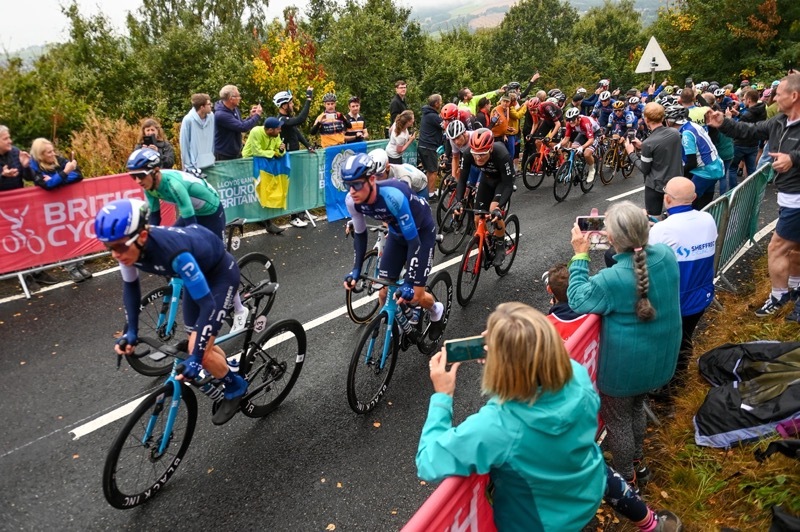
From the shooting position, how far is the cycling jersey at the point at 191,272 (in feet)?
12.2

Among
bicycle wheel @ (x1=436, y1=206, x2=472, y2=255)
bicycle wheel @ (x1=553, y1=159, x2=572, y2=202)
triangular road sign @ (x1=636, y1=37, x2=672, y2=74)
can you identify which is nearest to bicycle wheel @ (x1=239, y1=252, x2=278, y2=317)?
bicycle wheel @ (x1=436, y1=206, x2=472, y2=255)

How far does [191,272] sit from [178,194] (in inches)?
72.4

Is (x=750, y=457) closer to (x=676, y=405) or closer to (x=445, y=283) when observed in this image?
(x=676, y=405)

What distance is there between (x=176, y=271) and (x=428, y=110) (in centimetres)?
886

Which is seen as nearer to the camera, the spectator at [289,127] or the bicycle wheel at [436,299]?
the bicycle wheel at [436,299]

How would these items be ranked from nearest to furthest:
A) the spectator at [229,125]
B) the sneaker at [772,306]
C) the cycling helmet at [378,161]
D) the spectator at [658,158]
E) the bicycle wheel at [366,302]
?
the cycling helmet at [378,161] → the sneaker at [772,306] → the bicycle wheel at [366,302] → the spectator at [658,158] → the spectator at [229,125]

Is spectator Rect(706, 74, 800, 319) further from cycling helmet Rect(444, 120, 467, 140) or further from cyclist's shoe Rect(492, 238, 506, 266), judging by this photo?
cycling helmet Rect(444, 120, 467, 140)

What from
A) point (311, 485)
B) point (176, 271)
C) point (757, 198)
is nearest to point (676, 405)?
point (311, 485)

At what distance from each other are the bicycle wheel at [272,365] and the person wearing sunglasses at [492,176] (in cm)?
303

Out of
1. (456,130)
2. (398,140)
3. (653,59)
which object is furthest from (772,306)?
(653,59)

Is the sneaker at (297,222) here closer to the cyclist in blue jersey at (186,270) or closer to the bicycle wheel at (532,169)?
the bicycle wheel at (532,169)

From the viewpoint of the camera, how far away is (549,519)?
2.27 meters

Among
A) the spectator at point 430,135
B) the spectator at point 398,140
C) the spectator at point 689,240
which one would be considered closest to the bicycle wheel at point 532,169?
the spectator at point 430,135

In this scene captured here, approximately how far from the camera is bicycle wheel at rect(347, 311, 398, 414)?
4.71m
